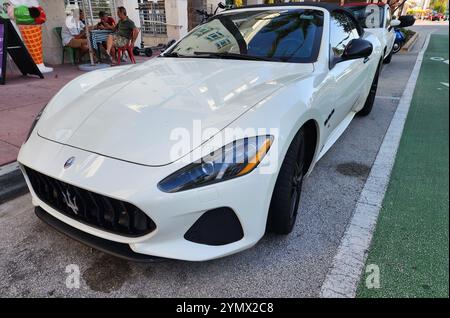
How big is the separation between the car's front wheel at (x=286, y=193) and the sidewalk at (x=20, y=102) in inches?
97.9

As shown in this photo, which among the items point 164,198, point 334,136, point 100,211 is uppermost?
point 164,198

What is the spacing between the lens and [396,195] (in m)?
2.75

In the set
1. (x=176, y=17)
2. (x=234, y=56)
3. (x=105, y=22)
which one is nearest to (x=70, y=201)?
(x=234, y=56)

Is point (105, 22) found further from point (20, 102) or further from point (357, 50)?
point (357, 50)

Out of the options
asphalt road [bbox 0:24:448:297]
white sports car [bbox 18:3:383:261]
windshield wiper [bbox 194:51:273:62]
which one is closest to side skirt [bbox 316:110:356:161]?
white sports car [bbox 18:3:383:261]

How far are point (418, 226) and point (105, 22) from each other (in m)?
8.53

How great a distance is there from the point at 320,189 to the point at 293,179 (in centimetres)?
90

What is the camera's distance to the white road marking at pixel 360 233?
1.86 meters

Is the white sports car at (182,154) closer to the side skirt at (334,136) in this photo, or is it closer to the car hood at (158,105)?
the car hood at (158,105)

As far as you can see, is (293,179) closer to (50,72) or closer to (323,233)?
(323,233)

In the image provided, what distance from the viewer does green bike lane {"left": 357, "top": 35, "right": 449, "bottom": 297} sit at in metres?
1.46

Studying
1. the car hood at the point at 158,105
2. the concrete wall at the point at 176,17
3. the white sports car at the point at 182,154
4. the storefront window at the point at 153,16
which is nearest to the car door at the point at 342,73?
the white sports car at the point at 182,154

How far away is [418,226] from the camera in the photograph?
233 cm
